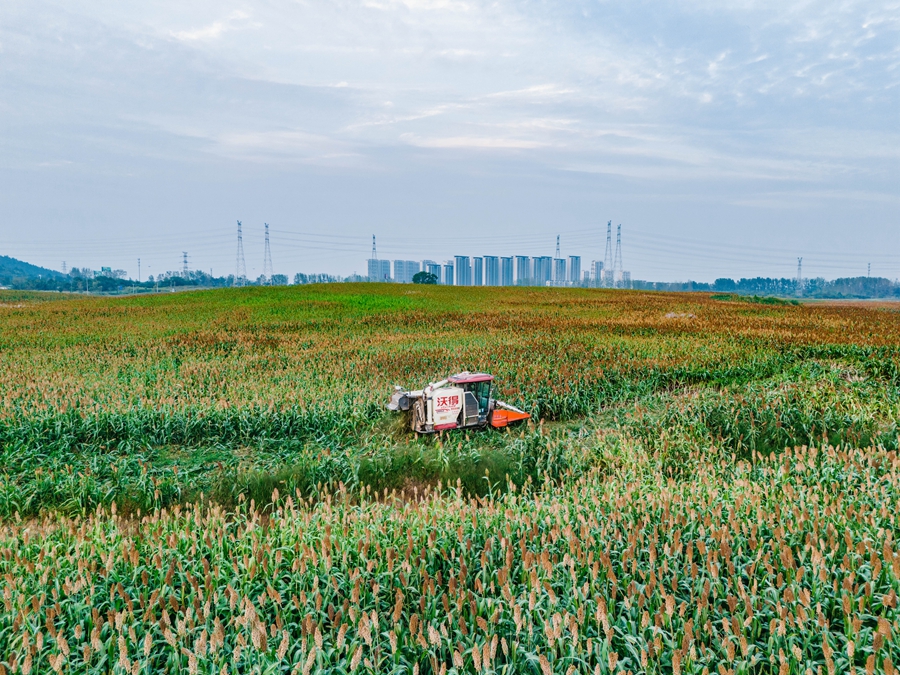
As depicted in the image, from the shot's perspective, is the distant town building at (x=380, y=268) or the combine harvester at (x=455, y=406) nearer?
the combine harvester at (x=455, y=406)

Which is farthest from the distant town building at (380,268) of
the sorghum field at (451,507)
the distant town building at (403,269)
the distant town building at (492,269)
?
the sorghum field at (451,507)

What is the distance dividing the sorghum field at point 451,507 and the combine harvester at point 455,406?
38 cm

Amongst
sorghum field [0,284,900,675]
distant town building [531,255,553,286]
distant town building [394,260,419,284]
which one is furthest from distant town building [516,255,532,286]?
sorghum field [0,284,900,675]

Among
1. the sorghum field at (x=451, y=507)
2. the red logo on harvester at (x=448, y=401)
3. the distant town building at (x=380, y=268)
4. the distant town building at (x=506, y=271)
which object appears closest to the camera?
the sorghum field at (x=451, y=507)

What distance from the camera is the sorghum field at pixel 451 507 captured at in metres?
3.91

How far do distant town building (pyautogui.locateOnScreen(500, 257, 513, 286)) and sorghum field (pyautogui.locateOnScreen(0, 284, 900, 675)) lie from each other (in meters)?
165

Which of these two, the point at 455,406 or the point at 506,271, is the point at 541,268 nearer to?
the point at 506,271

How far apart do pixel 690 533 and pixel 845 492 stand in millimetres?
2410

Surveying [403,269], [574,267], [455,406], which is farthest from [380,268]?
[455,406]

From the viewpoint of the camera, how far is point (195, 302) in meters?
41.9

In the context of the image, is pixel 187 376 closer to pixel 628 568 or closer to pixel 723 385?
pixel 628 568

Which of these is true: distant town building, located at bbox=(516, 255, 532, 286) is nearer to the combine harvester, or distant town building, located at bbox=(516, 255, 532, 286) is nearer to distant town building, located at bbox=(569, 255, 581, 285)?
distant town building, located at bbox=(569, 255, 581, 285)

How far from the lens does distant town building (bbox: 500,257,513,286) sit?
184 m

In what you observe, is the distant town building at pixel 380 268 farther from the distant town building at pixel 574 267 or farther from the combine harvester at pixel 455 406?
the combine harvester at pixel 455 406
